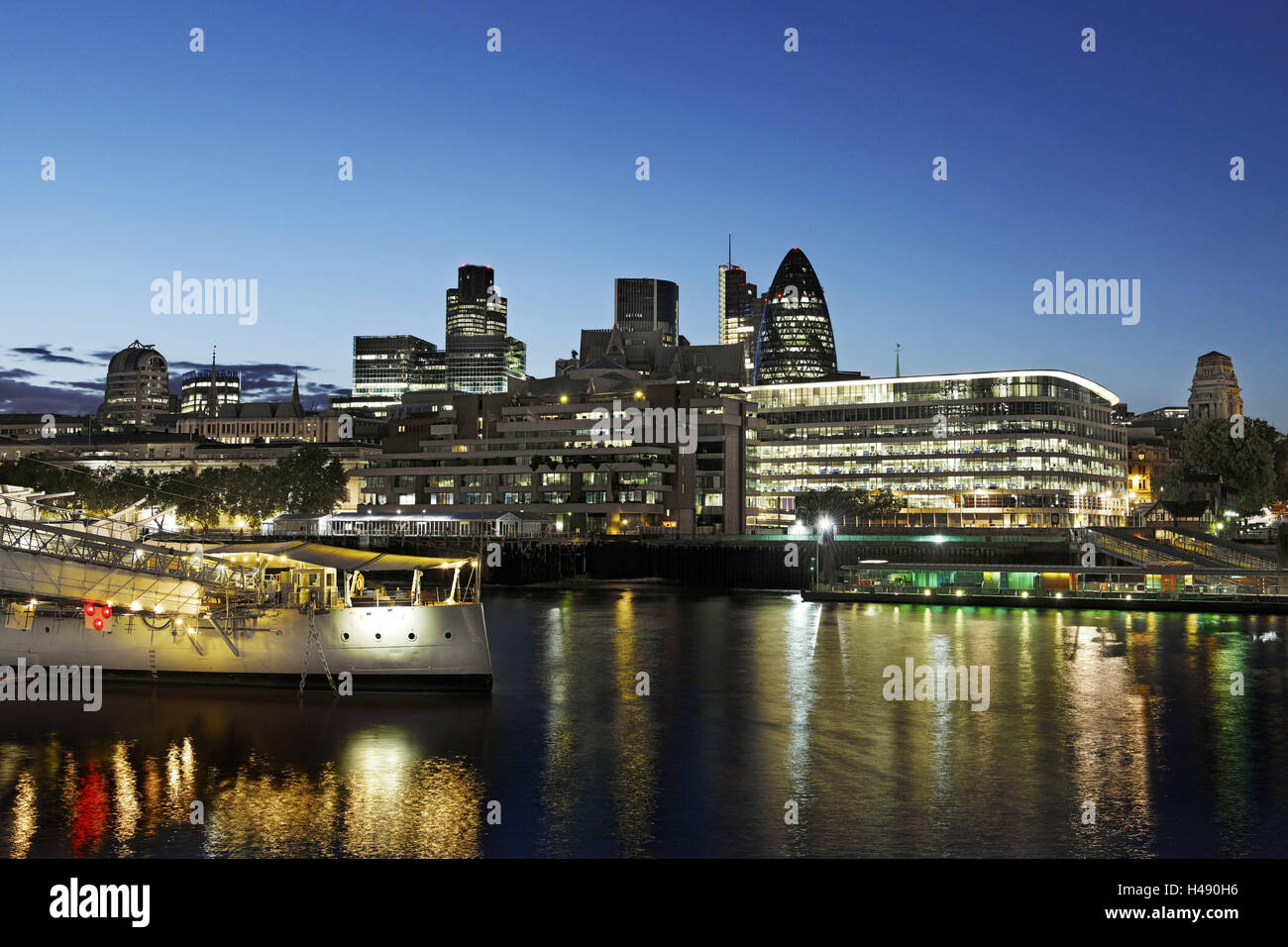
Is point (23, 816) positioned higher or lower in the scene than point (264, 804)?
higher

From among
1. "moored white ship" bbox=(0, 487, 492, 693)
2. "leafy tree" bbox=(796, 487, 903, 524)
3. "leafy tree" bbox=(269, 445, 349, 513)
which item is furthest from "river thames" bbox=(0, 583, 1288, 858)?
"leafy tree" bbox=(269, 445, 349, 513)

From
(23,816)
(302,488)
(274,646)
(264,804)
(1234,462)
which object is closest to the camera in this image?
(23,816)

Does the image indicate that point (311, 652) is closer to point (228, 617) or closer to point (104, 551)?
point (228, 617)

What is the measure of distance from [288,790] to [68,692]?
20.9 metres

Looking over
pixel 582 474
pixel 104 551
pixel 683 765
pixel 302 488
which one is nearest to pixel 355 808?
pixel 683 765

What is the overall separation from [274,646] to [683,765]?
19.9 meters

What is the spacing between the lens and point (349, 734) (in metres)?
41.2

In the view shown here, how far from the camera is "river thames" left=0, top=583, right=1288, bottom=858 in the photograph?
2933 cm

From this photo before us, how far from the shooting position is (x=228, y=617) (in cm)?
4853

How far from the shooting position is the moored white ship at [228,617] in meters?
47.5

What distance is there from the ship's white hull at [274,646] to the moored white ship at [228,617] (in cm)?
4
